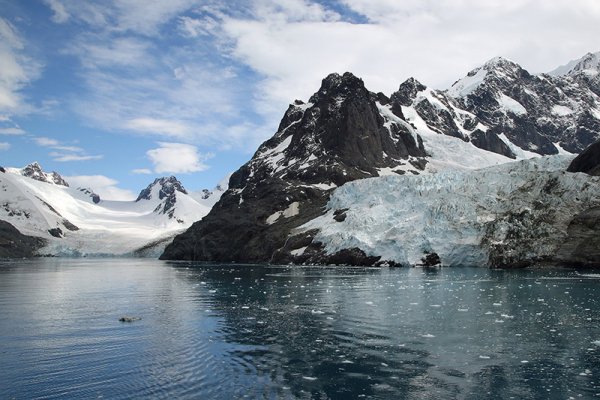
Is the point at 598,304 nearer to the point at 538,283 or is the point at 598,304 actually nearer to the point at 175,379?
the point at 538,283

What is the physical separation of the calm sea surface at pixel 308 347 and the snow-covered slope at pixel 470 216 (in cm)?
4124

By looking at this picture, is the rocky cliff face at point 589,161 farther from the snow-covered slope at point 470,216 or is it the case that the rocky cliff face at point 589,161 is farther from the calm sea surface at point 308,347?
the calm sea surface at point 308,347

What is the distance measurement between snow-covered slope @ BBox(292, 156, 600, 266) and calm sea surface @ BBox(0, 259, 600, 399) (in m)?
41.2

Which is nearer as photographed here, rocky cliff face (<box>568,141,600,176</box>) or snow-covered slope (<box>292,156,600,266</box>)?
snow-covered slope (<box>292,156,600,266</box>)

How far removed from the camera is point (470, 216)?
9219 centimetres

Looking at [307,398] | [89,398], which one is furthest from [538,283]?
[89,398]

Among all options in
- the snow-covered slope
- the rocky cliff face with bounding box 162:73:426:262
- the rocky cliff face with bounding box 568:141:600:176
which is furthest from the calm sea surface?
the rocky cliff face with bounding box 162:73:426:262

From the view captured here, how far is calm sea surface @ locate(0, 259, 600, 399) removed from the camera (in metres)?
18.3

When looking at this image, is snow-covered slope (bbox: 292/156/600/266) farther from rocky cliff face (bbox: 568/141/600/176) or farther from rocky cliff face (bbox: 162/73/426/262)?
rocky cliff face (bbox: 162/73/426/262)

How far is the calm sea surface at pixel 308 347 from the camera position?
18.3 m

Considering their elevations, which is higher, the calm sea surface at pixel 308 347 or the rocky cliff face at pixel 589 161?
the rocky cliff face at pixel 589 161

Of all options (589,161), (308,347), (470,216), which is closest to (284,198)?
(470,216)

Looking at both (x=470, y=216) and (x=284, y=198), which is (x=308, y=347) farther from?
(x=284, y=198)

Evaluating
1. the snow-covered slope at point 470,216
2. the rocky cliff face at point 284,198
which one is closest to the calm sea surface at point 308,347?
the snow-covered slope at point 470,216
